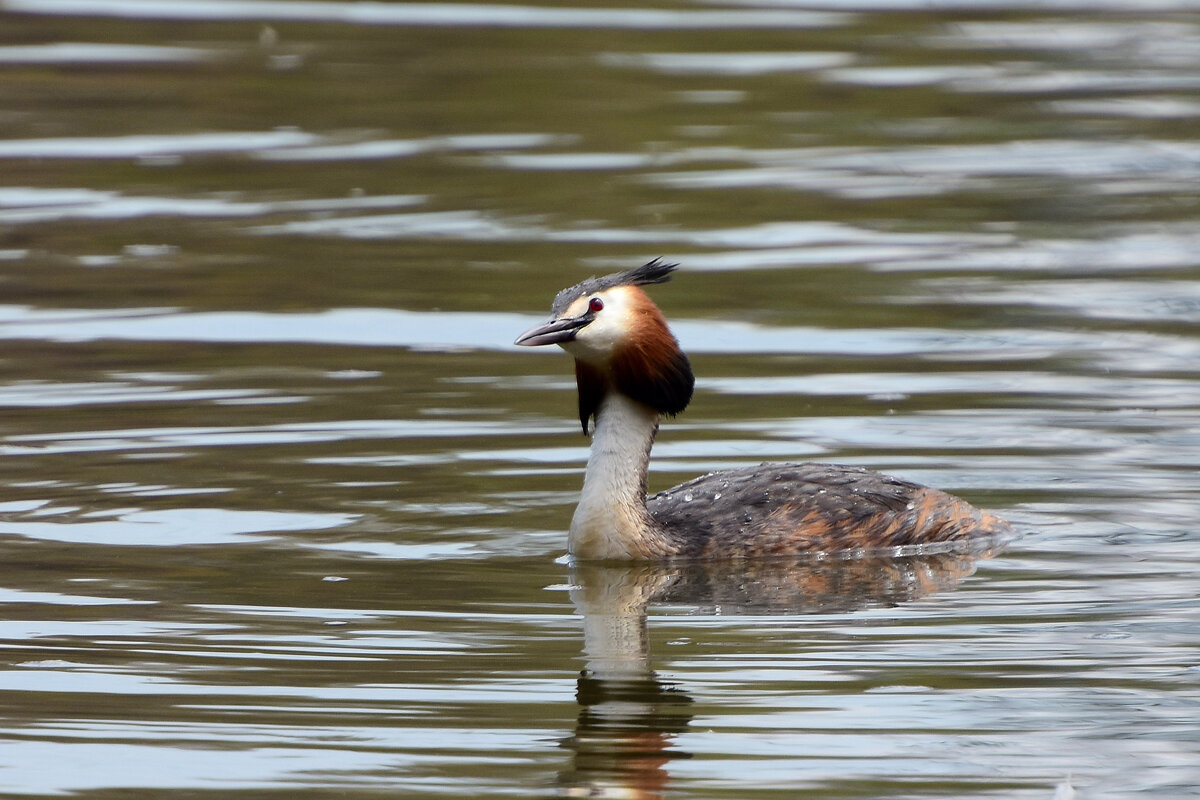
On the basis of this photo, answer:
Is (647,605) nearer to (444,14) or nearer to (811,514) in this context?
(811,514)

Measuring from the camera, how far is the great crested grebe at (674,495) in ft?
31.4

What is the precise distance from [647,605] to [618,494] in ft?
2.44

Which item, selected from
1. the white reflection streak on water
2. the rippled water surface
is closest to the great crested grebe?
the rippled water surface

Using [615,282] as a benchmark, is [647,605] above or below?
below

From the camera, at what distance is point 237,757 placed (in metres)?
7.00

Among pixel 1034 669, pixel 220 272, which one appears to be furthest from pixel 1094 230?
pixel 1034 669

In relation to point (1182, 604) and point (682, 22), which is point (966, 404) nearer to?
point (1182, 604)

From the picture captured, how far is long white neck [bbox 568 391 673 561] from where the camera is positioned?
31.4 ft

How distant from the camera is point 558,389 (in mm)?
12562

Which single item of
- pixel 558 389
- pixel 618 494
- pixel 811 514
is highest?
pixel 558 389

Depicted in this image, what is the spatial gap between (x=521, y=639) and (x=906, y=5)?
17.6 meters

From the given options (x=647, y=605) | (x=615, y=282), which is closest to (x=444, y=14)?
(x=615, y=282)

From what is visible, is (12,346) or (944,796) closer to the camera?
(944,796)

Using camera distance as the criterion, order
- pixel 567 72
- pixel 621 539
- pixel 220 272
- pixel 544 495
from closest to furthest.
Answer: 1. pixel 621 539
2. pixel 544 495
3. pixel 220 272
4. pixel 567 72
